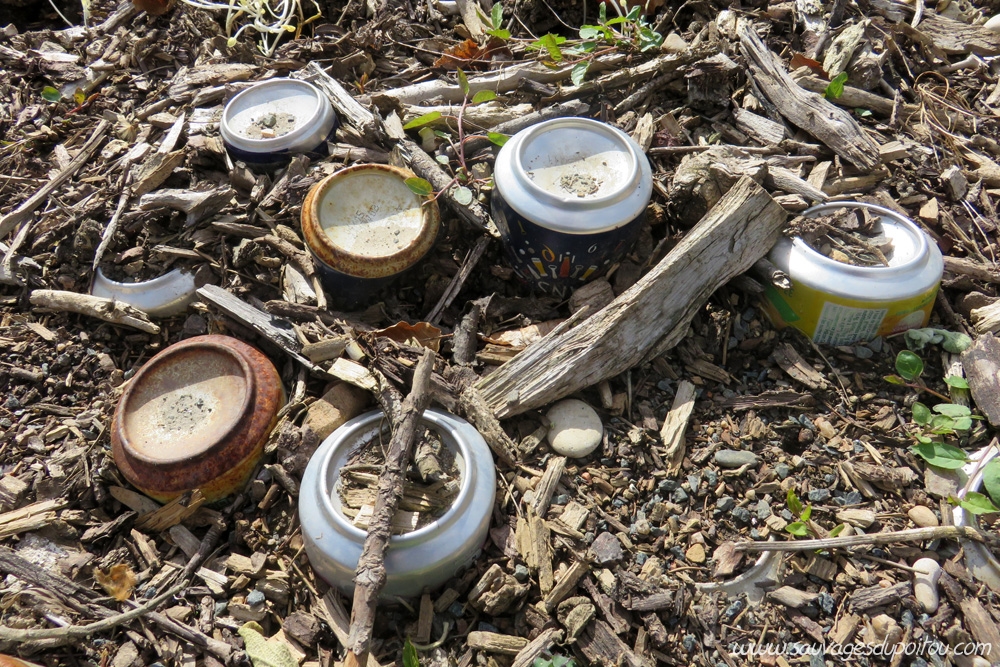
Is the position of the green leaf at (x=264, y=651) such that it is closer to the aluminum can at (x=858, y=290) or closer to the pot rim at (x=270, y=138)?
the pot rim at (x=270, y=138)

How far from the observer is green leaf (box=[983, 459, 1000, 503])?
7.57 feet

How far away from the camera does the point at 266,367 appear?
101 inches

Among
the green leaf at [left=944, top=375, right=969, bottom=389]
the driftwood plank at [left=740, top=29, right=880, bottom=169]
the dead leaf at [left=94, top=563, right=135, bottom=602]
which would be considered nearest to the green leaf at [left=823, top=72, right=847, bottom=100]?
the driftwood plank at [left=740, top=29, right=880, bottom=169]

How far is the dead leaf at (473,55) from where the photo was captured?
348 cm

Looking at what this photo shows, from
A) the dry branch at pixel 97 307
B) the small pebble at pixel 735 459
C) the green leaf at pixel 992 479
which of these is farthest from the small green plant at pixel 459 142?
the green leaf at pixel 992 479

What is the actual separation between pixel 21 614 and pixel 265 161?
1.90m

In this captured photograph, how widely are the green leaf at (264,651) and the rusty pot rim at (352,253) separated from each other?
130 cm

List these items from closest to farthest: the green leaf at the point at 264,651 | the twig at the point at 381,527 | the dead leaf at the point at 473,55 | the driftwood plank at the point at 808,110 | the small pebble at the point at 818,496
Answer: the twig at the point at 381,527 < the green leaf at the point at 264,651 < the small pebble at the point at 818,496 < the driftwood plank at the point at 808,110 < the dead leaf at the point at 473,55

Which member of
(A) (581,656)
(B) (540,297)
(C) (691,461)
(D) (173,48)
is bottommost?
(A) (581,656)

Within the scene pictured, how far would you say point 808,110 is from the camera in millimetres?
3178

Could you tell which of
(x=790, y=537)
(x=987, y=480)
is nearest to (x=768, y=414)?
(x=790, y=537)

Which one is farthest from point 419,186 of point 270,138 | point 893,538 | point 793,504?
point 893,538

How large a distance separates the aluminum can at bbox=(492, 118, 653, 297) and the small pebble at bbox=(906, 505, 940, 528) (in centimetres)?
136

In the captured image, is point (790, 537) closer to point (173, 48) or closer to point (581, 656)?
point (581, 656)
